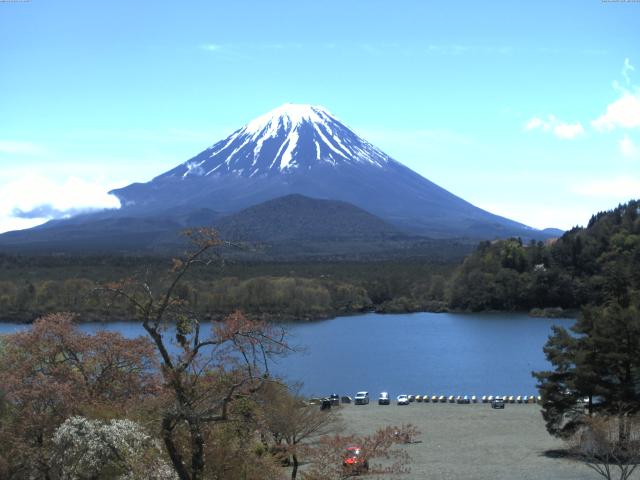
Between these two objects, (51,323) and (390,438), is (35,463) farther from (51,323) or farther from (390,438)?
(390,438)

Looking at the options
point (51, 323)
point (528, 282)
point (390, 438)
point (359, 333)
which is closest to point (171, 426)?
point (390, 438)

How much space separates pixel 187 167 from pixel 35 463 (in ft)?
611

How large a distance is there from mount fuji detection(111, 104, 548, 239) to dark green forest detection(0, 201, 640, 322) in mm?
82315

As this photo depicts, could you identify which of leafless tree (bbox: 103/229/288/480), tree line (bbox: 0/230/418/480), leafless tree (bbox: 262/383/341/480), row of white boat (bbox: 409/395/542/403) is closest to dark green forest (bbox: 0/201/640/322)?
row of white boat (bbox: 409/395/542/403)

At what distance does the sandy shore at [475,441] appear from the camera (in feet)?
55.4

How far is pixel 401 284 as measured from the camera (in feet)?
252

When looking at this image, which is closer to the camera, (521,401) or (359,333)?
(521,401)

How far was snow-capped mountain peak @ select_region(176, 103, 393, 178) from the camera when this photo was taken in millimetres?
181875

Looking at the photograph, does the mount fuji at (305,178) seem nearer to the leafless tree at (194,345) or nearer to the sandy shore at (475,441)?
the sandy shore at (475,441)

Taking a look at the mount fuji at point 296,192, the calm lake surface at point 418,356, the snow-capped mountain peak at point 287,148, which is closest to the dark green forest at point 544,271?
the calm lake surface at point 418,356

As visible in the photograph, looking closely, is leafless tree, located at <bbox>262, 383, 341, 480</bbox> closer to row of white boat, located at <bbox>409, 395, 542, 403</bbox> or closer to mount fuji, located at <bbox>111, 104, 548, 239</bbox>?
row of white boat, located at <bbox>409, 395, 542, 403</bbox>

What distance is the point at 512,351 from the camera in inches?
1688

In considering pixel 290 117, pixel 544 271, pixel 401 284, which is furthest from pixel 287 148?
pixel 544 271

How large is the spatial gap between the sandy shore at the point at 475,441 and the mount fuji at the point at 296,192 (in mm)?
112564
